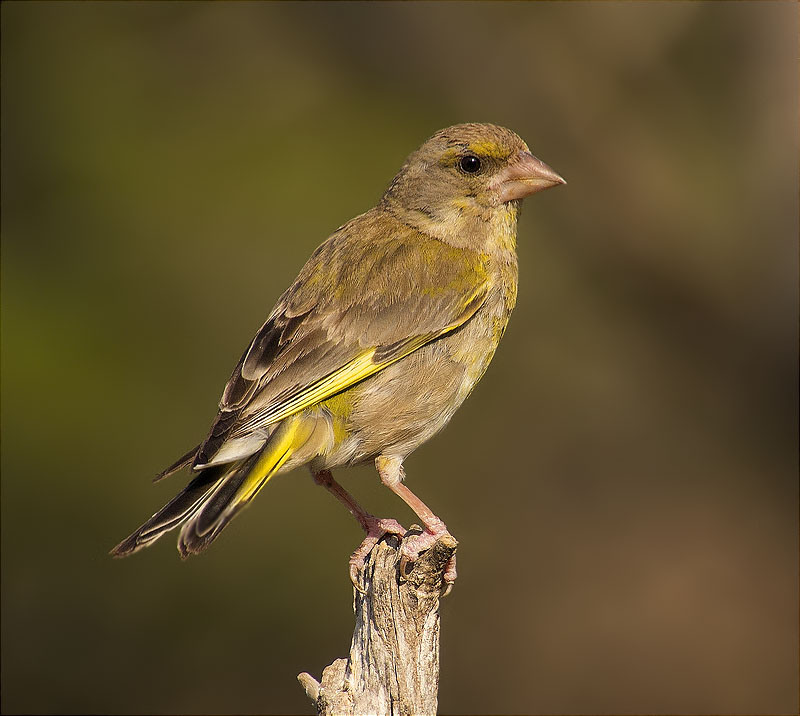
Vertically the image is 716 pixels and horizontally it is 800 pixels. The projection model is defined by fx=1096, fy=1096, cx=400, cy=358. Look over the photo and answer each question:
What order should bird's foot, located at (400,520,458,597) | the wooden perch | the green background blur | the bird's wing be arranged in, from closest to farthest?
1. the wooden perch
2. bird's foot, located at (400,520,458,597)
3. the bird's wing
4. the green background blur

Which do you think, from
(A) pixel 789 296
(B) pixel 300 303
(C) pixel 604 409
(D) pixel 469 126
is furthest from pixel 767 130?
(B) pixel 300 303

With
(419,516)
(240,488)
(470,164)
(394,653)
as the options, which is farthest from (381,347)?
(394,653)

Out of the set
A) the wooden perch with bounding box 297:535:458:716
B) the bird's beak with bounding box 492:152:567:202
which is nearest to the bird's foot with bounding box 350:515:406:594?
the wooden perch with bounding box 297:535:458:716

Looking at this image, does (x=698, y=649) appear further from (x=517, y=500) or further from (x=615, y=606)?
(x=517, y=500)

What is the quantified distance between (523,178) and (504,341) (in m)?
4.48

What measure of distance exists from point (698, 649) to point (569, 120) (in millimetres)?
4282

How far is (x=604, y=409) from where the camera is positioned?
966 cm

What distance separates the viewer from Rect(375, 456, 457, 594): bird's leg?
3.95 metres

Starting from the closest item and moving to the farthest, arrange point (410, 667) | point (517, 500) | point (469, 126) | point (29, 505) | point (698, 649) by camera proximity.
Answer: point (410, 667)
point (469, 126)
point (29, 505)
point (698, 649)
point (517, 500)

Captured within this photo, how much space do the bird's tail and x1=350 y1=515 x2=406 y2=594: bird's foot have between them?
52 cm

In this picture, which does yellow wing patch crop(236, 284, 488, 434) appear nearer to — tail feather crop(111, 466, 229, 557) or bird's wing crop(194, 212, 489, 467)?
bird's wing crop(194, 212, 489, 467)

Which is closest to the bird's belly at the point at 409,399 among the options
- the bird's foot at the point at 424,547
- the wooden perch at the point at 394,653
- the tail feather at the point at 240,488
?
the tail feather at the point at 240,488

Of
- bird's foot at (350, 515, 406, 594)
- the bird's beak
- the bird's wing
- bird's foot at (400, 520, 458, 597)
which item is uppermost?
the bird's beak

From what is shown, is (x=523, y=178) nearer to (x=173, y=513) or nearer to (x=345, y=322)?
(x=345, y=322)
